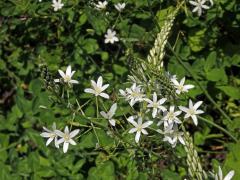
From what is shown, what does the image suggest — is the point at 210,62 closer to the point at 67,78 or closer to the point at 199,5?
the point at 199,5

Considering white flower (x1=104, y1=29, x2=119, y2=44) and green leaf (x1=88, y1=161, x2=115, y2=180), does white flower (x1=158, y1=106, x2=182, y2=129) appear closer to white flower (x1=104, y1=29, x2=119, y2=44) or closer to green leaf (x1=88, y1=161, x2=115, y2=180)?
green leaf (x1=88, y1=161, x2=115, y2=180)

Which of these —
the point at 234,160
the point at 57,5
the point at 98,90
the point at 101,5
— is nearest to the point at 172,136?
the point at 98,90

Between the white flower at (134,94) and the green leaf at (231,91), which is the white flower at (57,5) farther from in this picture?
the white flower at (134,94)

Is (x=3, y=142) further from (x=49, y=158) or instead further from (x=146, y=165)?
(x=146, y=165)

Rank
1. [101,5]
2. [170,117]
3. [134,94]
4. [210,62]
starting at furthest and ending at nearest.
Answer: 1. [101,5]
2. [210,62]
3. [134,94]
4. [170,117]

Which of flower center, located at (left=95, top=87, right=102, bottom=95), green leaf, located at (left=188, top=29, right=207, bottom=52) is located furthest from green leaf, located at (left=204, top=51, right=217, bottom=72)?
flower center, located at (left=95, top=87, right=102, bottom=95)

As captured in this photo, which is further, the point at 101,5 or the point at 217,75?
the point at 101,5

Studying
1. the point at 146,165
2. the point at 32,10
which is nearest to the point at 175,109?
the point at 146,165

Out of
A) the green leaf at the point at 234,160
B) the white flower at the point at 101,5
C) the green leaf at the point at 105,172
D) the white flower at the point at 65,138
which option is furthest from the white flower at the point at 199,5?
the white flower at the point at 65,138
